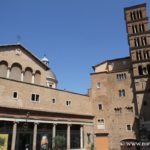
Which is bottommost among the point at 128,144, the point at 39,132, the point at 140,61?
the point at 128,144

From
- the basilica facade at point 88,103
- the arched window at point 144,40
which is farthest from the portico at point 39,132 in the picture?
the arched window at point 144,40

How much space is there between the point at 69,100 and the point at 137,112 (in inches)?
404

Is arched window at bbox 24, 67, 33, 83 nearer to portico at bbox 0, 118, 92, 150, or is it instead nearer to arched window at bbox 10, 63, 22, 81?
arched window at bbox 10, 63, 22, 81

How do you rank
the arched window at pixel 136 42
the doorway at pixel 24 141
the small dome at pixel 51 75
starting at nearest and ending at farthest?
the doorway at pixel 24 141 → the arched window at pixel 136 42 → the small dome at pixel 51 75

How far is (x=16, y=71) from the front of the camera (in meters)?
34.1

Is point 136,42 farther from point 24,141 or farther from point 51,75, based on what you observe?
point 51,75

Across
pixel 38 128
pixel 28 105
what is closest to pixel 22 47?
pixel 28 105

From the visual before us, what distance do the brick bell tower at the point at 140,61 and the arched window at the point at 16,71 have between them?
56.2 feet

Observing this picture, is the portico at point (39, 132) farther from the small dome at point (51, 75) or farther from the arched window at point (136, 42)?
the small dome at point (51, 75)

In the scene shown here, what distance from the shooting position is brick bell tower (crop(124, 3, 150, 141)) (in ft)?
110

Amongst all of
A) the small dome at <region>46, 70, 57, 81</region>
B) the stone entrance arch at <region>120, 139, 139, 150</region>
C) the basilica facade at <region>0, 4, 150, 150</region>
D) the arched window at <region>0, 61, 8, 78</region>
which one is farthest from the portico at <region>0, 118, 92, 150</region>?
the small dome at <region>46, 70, 57, 81</region>

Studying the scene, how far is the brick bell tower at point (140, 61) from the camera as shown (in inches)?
1315

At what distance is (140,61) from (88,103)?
10.5m

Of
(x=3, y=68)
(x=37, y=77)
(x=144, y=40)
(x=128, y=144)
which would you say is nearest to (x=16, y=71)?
(x=3, y=68)
